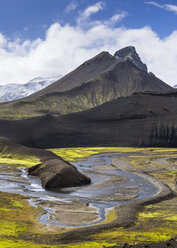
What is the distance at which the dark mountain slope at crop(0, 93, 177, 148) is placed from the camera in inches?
6563

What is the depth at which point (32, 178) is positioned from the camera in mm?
67438

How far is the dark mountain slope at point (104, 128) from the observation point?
16669 cm

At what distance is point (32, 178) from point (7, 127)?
3591 inches

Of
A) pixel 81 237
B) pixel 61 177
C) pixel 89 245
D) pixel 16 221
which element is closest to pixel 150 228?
pixel 81 237

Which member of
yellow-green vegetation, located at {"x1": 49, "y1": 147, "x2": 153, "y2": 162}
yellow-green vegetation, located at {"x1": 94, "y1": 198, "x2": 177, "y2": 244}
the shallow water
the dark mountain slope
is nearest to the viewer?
yellow-green vegetation, located at {"x1": 94, "y1": 198, "x2": 177, "y2": 244}

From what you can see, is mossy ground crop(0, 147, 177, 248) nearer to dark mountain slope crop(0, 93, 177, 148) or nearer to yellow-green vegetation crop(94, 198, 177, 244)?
yellow-green vegetation crop(94, 198, 177, 244)

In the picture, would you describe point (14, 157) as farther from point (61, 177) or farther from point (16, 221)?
point (16, 221)

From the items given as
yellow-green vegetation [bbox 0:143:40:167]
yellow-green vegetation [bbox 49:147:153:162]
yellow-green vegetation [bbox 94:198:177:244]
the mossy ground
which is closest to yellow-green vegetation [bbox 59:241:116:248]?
the mossy ground

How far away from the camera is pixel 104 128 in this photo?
614ft

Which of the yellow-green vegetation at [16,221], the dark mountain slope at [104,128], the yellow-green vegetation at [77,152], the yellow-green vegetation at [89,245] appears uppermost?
the dark mountain slope at [104,128]

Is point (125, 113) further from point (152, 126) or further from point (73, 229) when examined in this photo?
point (73, 229)

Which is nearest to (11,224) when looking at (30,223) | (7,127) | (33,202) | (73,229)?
(30,223)

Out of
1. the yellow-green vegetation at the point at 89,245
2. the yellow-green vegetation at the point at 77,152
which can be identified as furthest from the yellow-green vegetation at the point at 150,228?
the yellow-green vegetation at the point at 77,152

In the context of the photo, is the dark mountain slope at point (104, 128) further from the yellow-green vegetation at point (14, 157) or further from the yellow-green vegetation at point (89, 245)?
the yellow-green vegetation at point (89, 245)
